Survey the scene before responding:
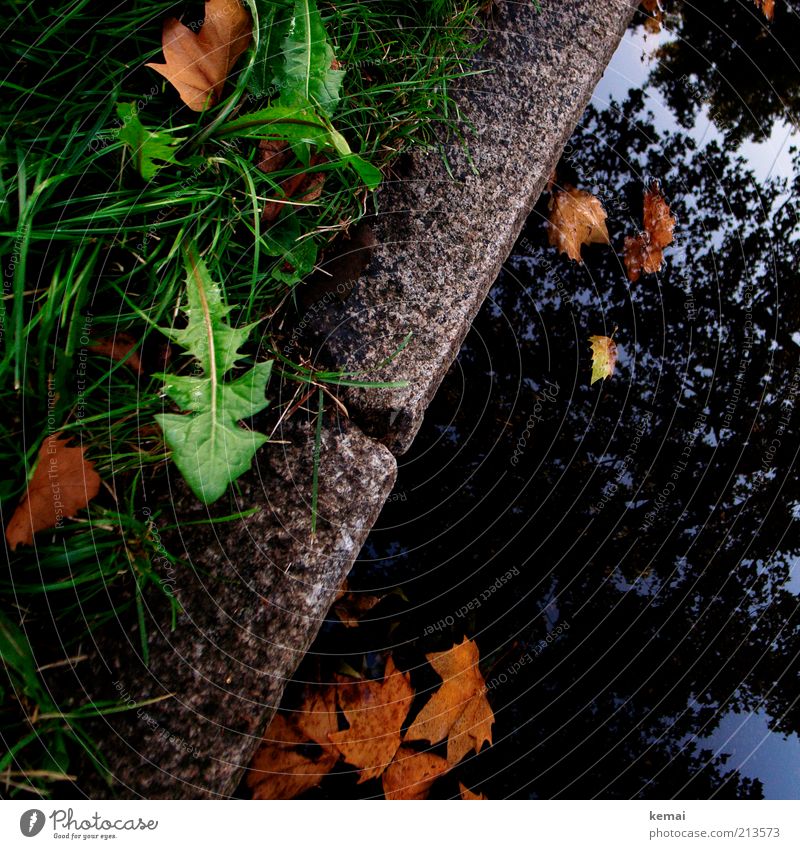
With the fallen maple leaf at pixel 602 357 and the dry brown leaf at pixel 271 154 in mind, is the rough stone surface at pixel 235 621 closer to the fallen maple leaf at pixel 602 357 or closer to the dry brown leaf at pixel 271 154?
the dry brown leaf at pixel 271 154

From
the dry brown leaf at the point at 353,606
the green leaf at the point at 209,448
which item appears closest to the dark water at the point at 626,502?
the dry brown leaf at the point at 353,606

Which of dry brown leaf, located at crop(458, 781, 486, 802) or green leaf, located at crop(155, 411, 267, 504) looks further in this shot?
dry brown leaf, located at crop(458, 781, 486, 802)

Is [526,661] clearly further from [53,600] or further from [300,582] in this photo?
[53,600]

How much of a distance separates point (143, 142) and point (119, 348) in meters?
0.39

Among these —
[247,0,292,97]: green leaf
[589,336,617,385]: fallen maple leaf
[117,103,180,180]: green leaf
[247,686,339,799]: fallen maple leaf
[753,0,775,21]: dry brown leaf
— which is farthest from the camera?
[753,0,775,21]: dry brown leaf

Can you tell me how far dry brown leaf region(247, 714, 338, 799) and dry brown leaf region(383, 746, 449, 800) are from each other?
15 cm

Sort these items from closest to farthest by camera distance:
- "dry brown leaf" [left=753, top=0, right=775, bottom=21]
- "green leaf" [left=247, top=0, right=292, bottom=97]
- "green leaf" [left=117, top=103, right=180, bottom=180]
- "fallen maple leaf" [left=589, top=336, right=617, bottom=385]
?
"green leaf" [left=117, top=103, right=180, bottom=180], "green leaf" [left=247, top=0, right=292, bottom=97], "fallen maple leaf" [left=589, top=336, right=617, bottom=385], "dry brown leaf" [left=753, top=0, right=775, bottom=21]

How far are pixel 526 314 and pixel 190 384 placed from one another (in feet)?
3.05

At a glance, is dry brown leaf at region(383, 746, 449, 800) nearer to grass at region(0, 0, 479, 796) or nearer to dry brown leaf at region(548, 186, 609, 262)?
grass at region(0, 0, 479, 796)

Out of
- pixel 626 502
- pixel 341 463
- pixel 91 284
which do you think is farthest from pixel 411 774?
pixel 91 284

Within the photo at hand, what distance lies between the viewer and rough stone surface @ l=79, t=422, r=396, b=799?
105 centimetres

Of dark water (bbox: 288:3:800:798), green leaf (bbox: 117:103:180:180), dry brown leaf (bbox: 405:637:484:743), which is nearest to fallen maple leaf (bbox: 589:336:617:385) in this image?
dark water (bbox: 288:3:800:798)

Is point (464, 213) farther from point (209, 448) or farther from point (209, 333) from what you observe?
point (209, 448)
